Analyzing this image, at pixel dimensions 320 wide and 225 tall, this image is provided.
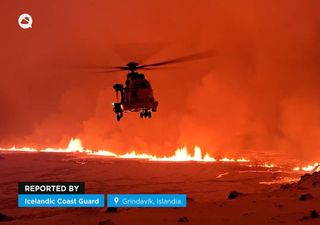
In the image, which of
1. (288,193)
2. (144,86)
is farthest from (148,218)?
(144,86)

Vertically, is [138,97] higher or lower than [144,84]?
lower

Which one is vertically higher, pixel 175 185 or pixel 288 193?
pixel 175 185

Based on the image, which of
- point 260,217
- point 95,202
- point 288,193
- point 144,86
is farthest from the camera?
point 144,86

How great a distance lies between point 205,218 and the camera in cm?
1622

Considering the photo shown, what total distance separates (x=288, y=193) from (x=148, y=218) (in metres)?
8.22

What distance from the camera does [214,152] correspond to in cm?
13788

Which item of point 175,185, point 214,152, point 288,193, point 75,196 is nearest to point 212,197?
point 175,185

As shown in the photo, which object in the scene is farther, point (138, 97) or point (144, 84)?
point (144, 84)

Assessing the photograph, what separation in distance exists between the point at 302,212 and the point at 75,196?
9.55m

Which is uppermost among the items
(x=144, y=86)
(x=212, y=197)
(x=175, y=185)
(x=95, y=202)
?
(x=144, y=86)

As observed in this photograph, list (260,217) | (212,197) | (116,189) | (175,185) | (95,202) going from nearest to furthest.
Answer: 1. (260,217)
2. (95,202)
3. (212,197)
4. (116,189)
5. (175,185)

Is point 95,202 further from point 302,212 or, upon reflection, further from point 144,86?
point 144,86

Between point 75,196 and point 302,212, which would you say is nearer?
point 302,212

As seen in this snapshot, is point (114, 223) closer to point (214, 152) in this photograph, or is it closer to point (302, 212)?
point (302, 212)
